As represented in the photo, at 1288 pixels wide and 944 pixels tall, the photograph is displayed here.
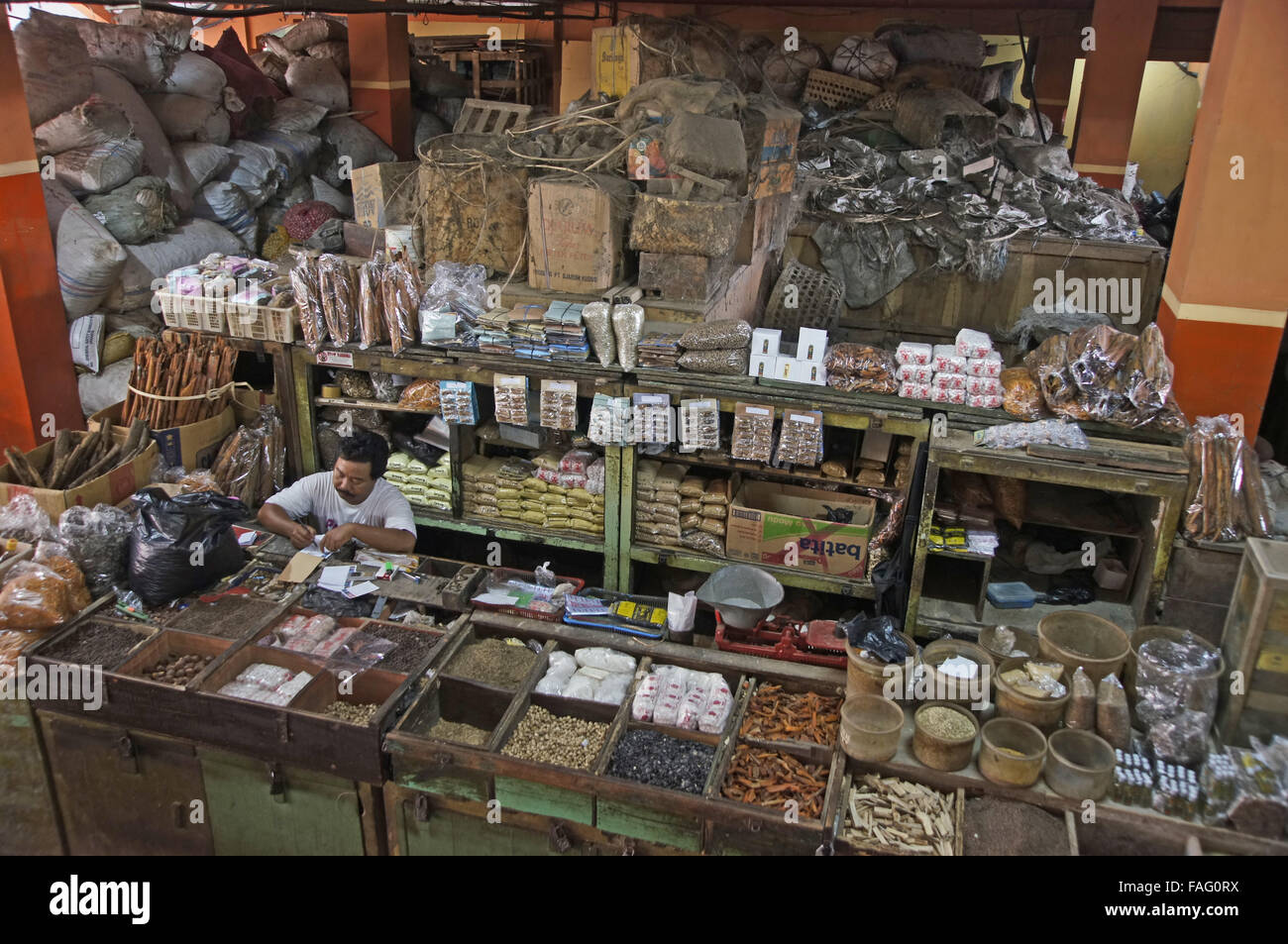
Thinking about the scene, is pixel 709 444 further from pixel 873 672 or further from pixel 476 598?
pixel 873 672

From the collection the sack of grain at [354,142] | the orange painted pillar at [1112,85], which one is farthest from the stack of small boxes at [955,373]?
the sack of grain at [354,142]

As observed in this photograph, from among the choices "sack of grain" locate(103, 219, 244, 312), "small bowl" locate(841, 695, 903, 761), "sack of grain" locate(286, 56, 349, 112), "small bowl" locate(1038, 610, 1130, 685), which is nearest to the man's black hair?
"sack of grain" locate(103, 219, 244, 312)

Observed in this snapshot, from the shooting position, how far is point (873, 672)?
379cm

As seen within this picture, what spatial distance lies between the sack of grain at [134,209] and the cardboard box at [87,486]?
2.23 meters

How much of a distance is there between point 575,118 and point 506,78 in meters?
8.19

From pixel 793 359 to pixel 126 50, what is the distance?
6.88 metres

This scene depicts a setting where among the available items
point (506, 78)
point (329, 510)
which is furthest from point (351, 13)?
point (329, 510)

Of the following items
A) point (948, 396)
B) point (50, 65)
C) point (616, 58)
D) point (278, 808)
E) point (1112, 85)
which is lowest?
point (278, 808)

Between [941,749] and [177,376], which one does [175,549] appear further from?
[941,749]

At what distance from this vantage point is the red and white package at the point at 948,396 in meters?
5.20

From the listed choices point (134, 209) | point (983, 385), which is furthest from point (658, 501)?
point (134, 209)

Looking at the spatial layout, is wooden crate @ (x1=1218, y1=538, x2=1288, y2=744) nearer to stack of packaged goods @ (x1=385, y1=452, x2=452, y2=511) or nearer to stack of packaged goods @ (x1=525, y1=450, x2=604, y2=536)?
stack of packaged goods @ (x1=525, y1=450, x2=604, y2=536)

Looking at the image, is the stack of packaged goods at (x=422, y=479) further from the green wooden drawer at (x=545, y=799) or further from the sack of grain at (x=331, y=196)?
the sack of grain at (x=331, y=196)

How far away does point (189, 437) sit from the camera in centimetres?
591
